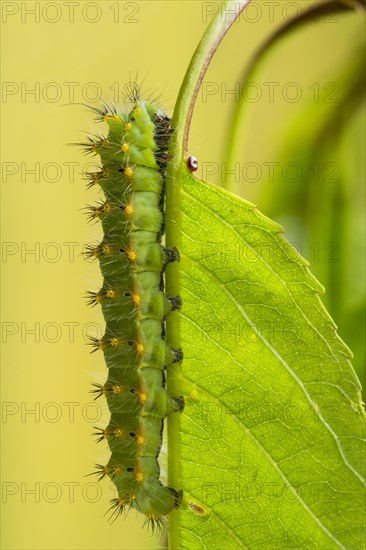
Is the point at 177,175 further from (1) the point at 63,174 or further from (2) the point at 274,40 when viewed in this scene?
(1) the point at 63,174

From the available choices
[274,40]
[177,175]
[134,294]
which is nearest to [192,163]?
[177,175]

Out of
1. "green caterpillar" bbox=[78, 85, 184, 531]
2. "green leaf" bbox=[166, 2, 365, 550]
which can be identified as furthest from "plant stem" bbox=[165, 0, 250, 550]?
"green caterpillar" bbox=[78, 85, 184, 531]

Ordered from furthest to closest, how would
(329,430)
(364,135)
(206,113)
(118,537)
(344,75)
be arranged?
(118,537)
(206,113)
(364,135)
(344,75)
(329,430)

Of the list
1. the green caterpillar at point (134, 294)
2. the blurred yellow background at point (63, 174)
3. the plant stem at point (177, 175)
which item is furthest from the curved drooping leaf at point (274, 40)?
the blurred yellow background at point (63, 174)

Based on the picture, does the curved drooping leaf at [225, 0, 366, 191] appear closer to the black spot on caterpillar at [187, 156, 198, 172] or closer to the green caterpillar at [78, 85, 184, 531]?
the green caterpillar at [78, 85, 184, 531]

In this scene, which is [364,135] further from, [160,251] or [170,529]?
[170,529]

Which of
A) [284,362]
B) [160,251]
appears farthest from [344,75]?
[284,362]
